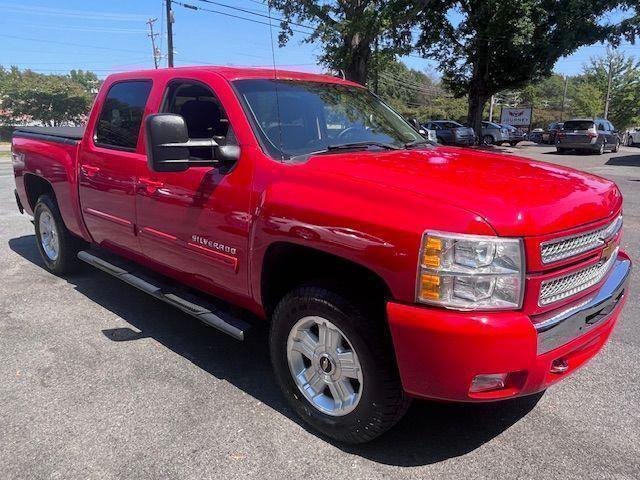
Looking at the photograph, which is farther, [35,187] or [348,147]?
[35,187]

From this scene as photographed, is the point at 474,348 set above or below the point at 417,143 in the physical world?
below

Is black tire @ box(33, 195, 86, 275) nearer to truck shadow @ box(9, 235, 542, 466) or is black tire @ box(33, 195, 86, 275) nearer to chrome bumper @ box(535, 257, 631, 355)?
truck shadow @ box(9, 235, 542, 466)

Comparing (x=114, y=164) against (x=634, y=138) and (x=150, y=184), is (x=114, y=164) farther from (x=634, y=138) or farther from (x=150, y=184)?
(x=634, y=138)

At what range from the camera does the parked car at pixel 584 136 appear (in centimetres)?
2436

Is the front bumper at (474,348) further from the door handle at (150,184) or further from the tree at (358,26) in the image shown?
the tree at (358,26)

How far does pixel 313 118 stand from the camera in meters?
3.52

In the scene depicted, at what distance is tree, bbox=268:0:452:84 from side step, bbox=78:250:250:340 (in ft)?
52.0

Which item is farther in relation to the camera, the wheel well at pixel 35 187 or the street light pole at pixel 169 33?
the street light pole at pixel 169 33

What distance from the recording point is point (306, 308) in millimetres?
2762

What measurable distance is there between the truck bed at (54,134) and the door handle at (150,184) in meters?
1.40

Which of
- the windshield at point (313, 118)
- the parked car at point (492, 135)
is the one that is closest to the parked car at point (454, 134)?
the parked car at point (492, 135)

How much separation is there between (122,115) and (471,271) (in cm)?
324

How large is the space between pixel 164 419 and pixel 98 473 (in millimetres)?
493

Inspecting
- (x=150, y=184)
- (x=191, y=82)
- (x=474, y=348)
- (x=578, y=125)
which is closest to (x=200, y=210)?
(x=150, y=184)
